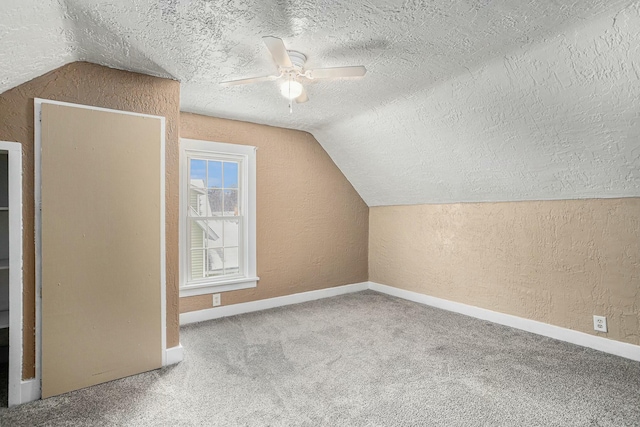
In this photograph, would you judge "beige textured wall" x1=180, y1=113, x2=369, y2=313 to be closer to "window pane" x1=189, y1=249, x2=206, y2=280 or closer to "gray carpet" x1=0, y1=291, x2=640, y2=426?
"window pane" x1=189, y1=249, x2=206, y2=280

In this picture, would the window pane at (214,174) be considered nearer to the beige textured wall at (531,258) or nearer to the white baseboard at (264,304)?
the white baseboard at (264,304)

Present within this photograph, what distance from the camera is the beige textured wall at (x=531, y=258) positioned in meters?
2.77

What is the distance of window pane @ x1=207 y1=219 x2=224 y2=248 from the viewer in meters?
3.83

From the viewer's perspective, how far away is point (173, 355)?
262cm

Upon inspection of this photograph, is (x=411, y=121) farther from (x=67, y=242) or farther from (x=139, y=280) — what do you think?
(x=67, y=242)

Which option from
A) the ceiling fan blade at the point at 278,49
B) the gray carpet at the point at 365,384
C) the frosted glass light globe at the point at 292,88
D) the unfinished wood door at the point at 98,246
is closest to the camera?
the ceiling fan blade at the point at 278,49

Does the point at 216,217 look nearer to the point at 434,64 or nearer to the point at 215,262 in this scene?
the point at 215,262

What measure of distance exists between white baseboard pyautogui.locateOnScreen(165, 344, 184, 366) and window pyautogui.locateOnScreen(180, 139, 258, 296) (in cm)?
96

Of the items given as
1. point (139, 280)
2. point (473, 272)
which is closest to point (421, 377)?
point (473, 272)

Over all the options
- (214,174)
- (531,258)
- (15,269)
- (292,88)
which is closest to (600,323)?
(531,258)

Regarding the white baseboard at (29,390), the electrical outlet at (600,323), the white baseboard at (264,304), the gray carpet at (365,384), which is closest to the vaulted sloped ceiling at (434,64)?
the electrical outlet at (600,323)

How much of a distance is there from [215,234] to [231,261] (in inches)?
14.8

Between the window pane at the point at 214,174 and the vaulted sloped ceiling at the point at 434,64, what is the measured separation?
1.92ft

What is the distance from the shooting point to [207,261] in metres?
3.83
